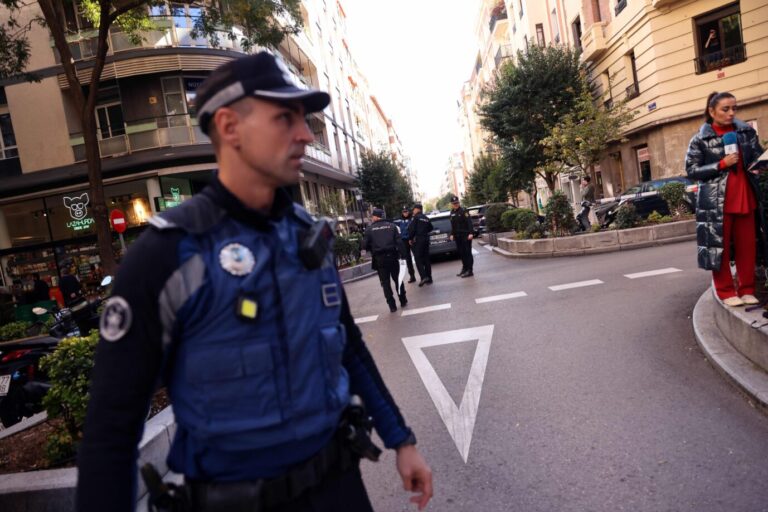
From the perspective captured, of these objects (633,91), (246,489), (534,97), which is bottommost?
(246,489)

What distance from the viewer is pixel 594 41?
23906 millimetres

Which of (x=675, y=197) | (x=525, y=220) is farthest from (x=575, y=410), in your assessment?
(x=525, y=220)

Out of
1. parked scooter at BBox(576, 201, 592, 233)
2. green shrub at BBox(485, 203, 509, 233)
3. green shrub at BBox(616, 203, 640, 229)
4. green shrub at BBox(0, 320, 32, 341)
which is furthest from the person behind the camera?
green shrub at BBox(485, 203, 509, 233)

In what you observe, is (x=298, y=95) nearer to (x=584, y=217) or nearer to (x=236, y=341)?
(x=236, y=341)

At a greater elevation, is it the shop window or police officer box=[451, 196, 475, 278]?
the shop window

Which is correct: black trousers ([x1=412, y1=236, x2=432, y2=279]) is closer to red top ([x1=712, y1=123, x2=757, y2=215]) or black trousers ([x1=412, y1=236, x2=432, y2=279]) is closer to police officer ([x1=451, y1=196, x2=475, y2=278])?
police officer ([x1=451, y1=196, x2=475, y2=278])

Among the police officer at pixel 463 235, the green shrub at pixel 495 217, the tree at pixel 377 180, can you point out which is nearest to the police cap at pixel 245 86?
the police officer at pixel 463 235

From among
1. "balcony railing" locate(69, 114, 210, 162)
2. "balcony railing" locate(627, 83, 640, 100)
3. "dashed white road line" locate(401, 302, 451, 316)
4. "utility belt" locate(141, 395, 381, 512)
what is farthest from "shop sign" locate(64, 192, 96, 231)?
"balcony railing" locate(627, 83, 640, 100)

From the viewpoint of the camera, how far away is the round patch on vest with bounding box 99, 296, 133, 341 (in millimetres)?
1218

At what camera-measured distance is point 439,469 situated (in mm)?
3303

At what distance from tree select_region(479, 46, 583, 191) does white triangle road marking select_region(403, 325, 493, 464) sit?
19149 millimetres

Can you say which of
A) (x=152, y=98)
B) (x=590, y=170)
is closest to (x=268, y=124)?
(x=152, y=98)

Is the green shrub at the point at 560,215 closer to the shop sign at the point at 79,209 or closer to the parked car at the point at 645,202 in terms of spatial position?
the parked car at the point at 645,202

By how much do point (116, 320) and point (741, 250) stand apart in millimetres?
5185
